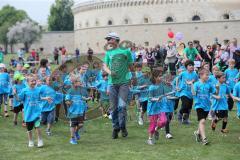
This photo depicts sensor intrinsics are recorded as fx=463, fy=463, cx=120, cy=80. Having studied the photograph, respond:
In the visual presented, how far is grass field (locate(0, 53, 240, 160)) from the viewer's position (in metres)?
8.91

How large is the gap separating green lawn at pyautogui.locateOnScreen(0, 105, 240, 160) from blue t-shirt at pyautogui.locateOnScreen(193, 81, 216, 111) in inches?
32.7

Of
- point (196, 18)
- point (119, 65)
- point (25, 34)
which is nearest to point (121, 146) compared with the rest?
point (119, 65)

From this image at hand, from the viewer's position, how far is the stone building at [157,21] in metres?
62.0

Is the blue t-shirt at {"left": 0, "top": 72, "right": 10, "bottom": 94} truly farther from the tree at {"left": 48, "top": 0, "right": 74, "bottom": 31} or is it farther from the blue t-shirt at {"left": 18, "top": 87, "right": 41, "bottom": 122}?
the tree at {"left": 48, "top": 0, "right": 74, "bottom": 31}

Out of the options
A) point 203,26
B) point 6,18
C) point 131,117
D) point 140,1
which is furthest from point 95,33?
point 131,117

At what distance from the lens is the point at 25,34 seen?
103m

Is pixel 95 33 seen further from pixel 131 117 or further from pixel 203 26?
pixel 131 117

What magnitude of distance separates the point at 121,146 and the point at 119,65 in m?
1.92

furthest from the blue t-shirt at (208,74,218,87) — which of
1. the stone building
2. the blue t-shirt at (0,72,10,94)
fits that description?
the stone building

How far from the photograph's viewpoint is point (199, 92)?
1019 cm

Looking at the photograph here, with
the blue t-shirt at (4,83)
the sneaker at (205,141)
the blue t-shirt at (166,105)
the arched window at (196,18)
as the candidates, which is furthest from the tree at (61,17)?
the sneaker at (205,141)

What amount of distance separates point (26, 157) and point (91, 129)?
11.6 ft

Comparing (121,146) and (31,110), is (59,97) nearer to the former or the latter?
(31,110)

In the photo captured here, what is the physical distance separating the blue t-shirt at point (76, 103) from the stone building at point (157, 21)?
49038 mm
